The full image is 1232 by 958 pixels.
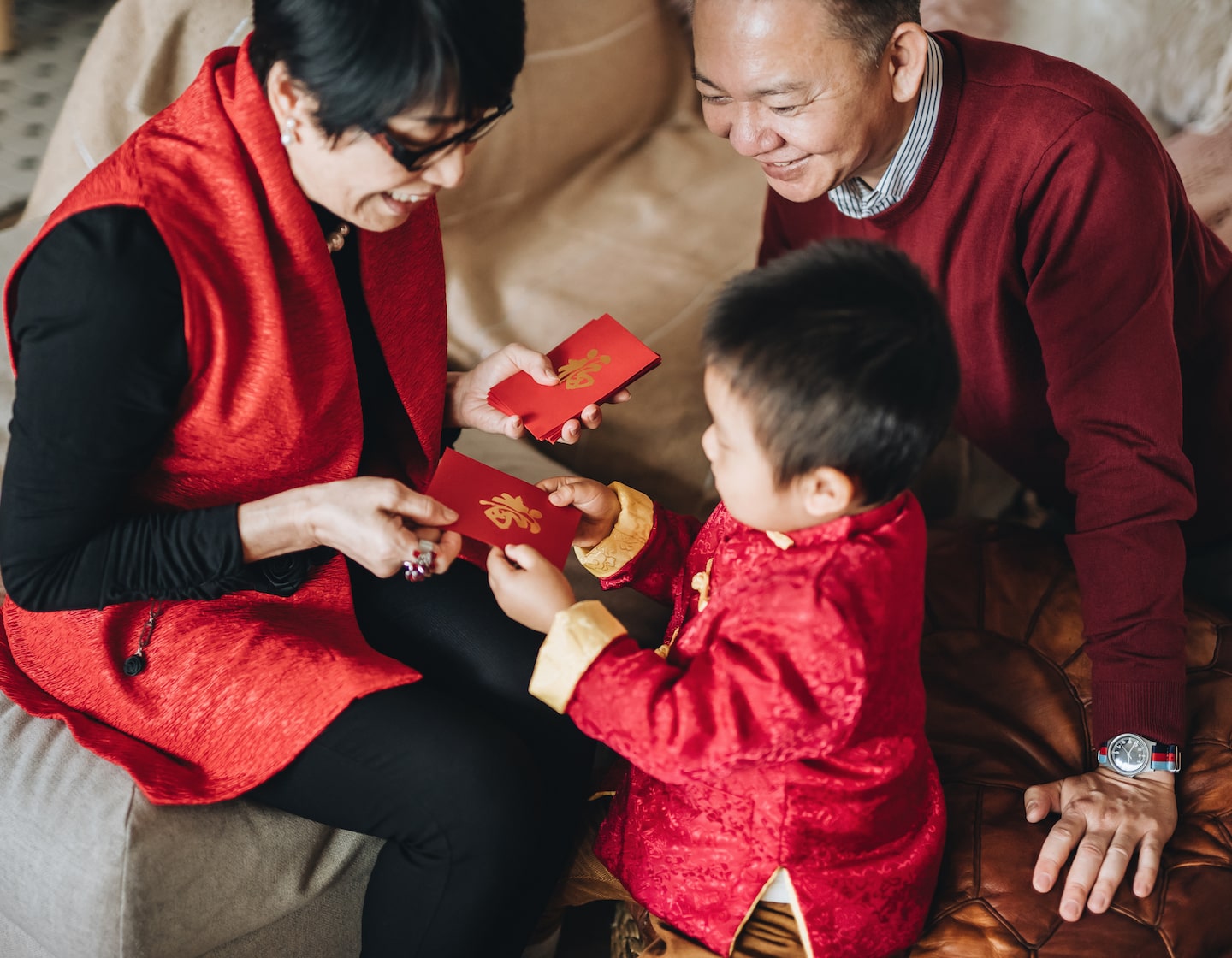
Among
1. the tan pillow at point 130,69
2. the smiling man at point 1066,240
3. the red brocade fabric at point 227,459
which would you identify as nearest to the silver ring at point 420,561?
the red brocade fabric at point 227,459

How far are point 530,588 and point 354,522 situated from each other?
19cm

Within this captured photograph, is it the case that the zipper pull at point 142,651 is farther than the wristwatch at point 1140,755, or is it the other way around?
the wristwatch at point 1140,755

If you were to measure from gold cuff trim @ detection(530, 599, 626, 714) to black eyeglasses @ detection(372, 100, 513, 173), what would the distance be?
0.46 metres

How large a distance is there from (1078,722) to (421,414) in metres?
0.95

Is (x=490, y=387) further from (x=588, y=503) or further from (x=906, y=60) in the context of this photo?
(x=906, y=60)

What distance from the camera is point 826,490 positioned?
0.93m

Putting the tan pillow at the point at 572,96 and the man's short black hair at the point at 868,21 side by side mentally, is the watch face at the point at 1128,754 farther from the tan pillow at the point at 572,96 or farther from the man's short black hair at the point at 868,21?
the tan pillow at the point at 572,96

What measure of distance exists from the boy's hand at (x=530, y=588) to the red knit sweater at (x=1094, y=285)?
0.70 meters

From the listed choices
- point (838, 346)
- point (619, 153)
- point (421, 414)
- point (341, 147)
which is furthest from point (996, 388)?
point (619, 153)

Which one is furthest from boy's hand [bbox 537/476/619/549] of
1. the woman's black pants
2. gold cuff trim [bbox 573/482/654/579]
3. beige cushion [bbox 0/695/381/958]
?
beige cushion [bbox 0/695/381/958]

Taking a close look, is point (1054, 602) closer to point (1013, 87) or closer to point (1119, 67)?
point (1013, 87)

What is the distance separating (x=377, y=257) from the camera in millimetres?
1224

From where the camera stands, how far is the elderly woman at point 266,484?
0.95m

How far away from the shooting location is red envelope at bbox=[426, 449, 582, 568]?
3.63 feet
